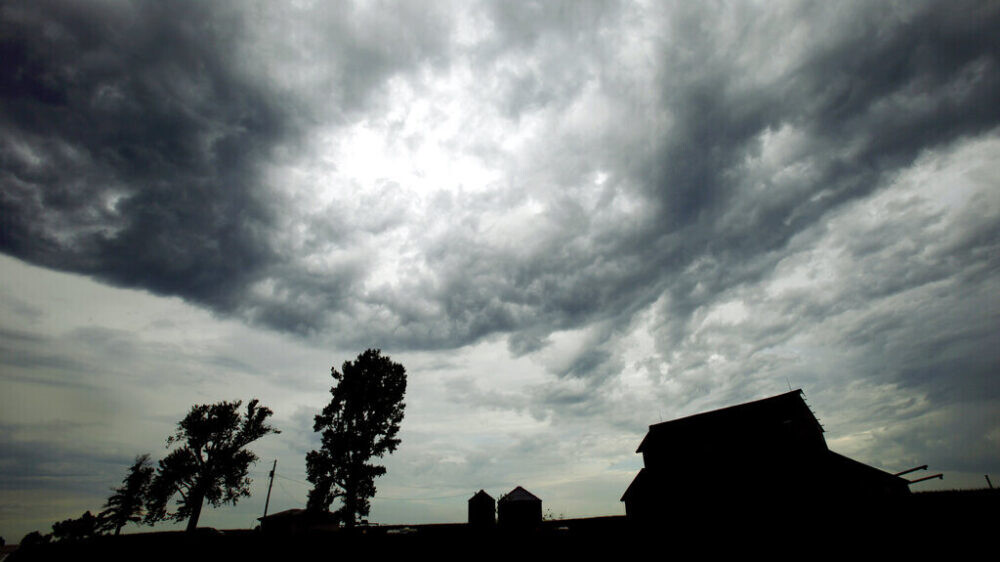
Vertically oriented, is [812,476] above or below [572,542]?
above

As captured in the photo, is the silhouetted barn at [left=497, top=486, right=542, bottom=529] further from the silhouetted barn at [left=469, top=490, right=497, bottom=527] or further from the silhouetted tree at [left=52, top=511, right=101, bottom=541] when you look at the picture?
the silhouetted tree at [left=52, top=511, right=101, bottom=541]

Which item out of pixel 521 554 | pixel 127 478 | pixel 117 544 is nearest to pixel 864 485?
pixel 521 554

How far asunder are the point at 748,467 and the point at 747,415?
4.48 meters

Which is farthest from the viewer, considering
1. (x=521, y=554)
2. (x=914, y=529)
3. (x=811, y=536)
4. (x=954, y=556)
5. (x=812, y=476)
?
(x=812, y=476)

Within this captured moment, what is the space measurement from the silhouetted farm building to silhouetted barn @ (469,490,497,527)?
44.4 ft

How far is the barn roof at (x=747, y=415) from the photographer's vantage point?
32125 mm

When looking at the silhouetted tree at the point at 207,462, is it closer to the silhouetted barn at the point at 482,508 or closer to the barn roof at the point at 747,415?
the silhouetted barn at the point at 482,508

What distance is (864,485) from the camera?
28.5 meters

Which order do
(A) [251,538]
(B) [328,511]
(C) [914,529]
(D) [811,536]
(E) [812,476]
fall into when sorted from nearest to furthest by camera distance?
(C) [914,529]
(D) [811,536]
(A) [251,538]
(E) [812,476]
(B) [328,511]

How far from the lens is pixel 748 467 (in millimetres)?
30344

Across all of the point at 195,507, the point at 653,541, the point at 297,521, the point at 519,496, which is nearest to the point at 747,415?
the point at 519,496

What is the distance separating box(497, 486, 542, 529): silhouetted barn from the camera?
36.4m

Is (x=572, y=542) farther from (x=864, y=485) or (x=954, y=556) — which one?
(x=864, y=485)

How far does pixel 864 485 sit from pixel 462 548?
32517 mm
